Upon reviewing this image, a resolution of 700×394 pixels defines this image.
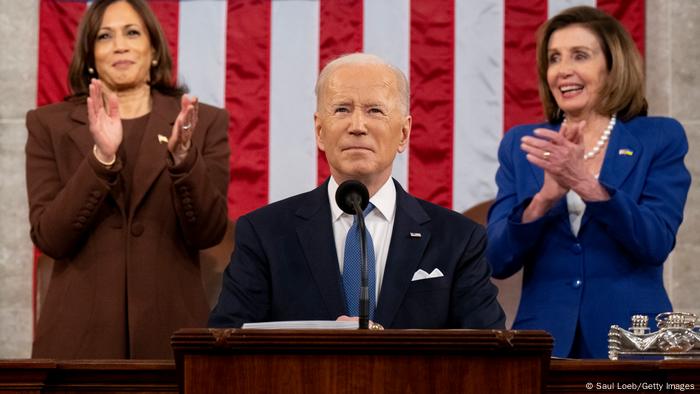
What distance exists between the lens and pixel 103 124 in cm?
377

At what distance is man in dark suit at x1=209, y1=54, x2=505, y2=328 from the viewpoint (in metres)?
3.01

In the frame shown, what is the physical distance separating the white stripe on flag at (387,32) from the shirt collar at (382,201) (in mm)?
1919

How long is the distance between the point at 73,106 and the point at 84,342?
812 millimetres

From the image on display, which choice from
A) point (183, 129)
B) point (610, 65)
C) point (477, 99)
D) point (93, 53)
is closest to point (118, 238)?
point (183, 129)

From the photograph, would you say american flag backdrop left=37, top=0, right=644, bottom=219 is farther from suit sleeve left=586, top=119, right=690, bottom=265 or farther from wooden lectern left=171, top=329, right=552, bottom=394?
wooden lectern left=171, top=329, right=552, bottom=394

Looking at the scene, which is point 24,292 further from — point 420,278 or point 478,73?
point 420,278

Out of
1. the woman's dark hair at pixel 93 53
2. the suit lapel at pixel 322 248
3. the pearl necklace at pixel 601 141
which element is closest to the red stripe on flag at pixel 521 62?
the pearl necklace at pixel 601 141

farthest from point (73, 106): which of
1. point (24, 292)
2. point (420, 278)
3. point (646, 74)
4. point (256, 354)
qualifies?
point (646, 74)

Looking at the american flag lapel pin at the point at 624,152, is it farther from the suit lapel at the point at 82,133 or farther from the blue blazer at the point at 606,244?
the suit lapel at the point at 82,133

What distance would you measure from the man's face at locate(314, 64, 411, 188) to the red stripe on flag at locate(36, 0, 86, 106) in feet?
6.89

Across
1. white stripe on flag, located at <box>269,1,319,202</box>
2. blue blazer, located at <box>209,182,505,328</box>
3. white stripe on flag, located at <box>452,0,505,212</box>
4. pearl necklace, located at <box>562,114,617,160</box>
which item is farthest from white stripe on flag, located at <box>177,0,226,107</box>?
blue blazer, located at <box>209,182,505,328</box>

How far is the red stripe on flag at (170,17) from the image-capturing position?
16.6ft

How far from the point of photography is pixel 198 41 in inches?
199

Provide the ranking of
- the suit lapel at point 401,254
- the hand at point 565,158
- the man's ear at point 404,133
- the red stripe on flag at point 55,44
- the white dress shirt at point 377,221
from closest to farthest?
the suit lapel at point 401,254 < the white dress shirt at point 377,221 < the man's ear at point 404,133 < the hand at point 565,158 < the red stripe on flag at point 55,44
